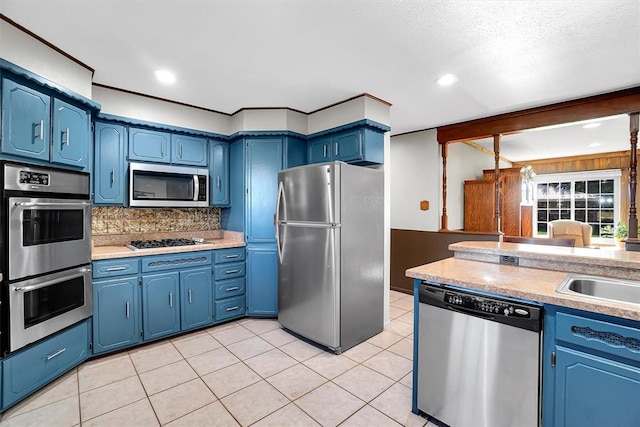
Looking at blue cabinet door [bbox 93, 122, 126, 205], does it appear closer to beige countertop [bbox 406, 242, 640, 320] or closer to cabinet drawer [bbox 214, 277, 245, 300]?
cabinet drawer [bbox 214, 277, 245, 300]

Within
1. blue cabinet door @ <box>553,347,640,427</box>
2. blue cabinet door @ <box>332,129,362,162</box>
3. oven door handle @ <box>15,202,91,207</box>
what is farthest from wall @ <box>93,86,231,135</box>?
blue cabinet door @ <box>553,347,640,427</box>

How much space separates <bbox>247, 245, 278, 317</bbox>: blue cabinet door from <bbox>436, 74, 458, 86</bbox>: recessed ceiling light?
2.41 metres

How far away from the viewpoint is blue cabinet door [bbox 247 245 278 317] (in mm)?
3451

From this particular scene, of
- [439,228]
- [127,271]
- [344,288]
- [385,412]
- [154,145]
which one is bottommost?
[385,412]

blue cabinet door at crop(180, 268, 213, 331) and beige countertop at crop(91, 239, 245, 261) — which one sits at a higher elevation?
beige countertop at crop(91, 239, 245, 261)

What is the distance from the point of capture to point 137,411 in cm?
192

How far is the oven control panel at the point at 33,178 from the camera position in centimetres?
198

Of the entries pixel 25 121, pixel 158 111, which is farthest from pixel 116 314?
pixel 158 111

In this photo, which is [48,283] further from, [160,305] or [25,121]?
[25,121]

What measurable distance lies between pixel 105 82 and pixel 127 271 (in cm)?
175

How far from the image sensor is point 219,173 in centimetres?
359

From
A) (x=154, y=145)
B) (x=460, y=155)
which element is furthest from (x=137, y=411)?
(x=460, y=155)

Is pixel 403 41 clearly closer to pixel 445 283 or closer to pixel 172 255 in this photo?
pixel 445 283

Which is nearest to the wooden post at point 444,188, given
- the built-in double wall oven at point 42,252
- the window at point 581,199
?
the window at point 581,199
